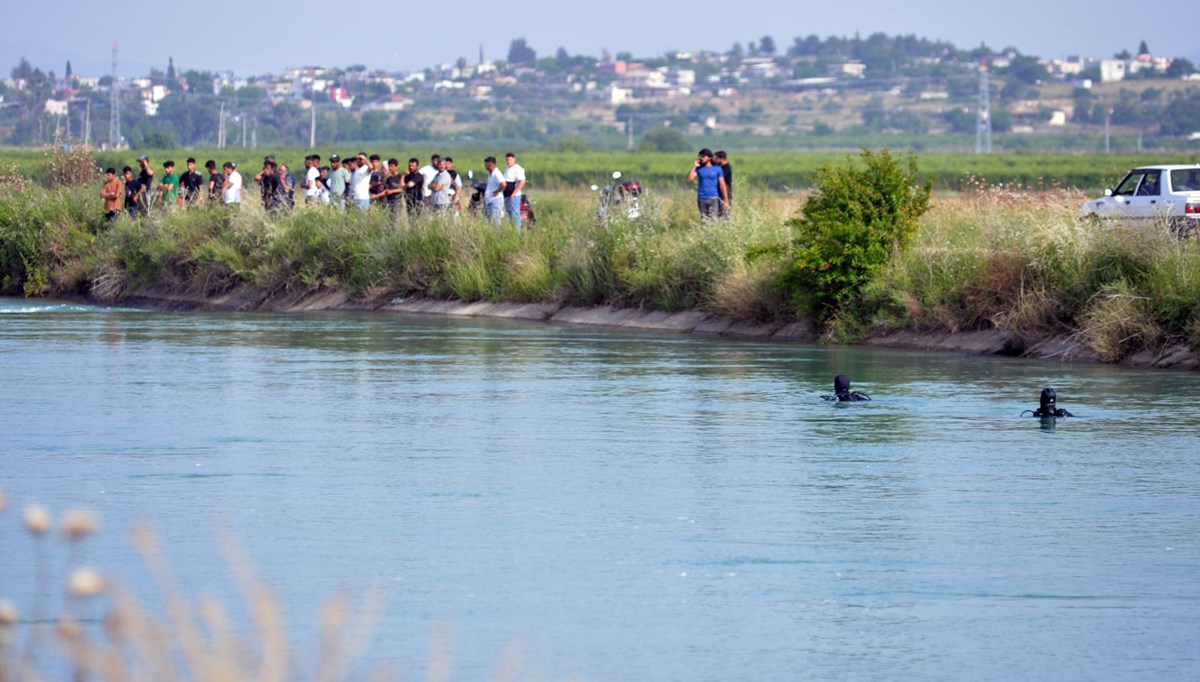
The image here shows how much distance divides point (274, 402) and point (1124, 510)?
8408 mm

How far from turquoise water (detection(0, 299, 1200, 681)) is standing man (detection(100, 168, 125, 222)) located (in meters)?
15.7

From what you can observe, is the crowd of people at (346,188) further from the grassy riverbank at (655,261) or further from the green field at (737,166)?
the green field at (737,166)

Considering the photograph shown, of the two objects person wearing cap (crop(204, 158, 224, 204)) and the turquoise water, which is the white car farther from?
person wearing cap (crop(204, 158, 224, 204))

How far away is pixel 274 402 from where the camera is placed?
59.2ft

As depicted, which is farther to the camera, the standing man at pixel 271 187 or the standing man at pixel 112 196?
the standing man at pixel 112 196

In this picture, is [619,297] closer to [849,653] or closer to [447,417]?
[447,417]

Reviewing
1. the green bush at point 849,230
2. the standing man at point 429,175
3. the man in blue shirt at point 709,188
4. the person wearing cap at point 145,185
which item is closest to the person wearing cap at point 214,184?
the person wearing cap at point 145,185

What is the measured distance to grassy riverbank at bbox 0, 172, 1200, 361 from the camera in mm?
23047

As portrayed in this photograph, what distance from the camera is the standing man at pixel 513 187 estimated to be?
105ft

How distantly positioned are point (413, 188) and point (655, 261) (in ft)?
25.6

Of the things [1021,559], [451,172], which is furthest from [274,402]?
[451,172]

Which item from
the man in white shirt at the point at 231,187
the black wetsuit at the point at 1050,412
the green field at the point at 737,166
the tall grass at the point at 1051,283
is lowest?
the black wetsuit at the point at 1050,412

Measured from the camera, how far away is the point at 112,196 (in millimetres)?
37250

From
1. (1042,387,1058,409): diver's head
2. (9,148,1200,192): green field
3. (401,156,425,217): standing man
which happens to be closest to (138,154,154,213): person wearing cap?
(401,156,425,217): standing man
